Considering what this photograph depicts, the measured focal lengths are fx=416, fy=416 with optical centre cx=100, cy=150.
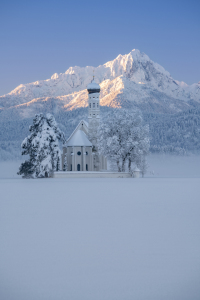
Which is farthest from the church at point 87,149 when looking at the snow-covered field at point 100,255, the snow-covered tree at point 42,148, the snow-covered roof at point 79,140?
the snow-covered field at point 100,255

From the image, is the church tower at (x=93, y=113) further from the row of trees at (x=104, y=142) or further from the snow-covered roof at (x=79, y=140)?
the row of trees at (x=104, y=142)

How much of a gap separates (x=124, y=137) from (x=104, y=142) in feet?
11.1

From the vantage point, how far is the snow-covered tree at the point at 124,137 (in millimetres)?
64188

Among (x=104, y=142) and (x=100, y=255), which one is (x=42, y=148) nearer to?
(x=104, y=142)

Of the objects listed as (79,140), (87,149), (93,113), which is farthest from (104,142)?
(93,113)

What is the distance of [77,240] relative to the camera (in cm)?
1689

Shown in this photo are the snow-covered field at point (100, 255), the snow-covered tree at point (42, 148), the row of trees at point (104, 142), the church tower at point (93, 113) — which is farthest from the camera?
the church tower at point (93, 113)

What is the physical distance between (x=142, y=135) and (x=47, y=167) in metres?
15.5

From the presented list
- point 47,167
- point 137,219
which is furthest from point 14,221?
point 47,167

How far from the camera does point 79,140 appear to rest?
258 ft

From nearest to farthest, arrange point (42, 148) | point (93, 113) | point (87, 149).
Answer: point (42, 148), point (87, 149), point (93, 113)

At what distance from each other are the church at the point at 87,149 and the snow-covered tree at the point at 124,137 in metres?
10.9

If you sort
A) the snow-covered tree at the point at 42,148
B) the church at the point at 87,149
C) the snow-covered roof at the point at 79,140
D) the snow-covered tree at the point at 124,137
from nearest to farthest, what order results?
the snow-covered tree at the point at 42,148 < the snow-covered tree at the point at 124,137 < the church at the point at 87,149 < the snow-covered roof at the point at 79,140

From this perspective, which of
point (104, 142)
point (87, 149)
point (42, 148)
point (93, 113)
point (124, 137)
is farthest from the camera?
point (93, 113)
